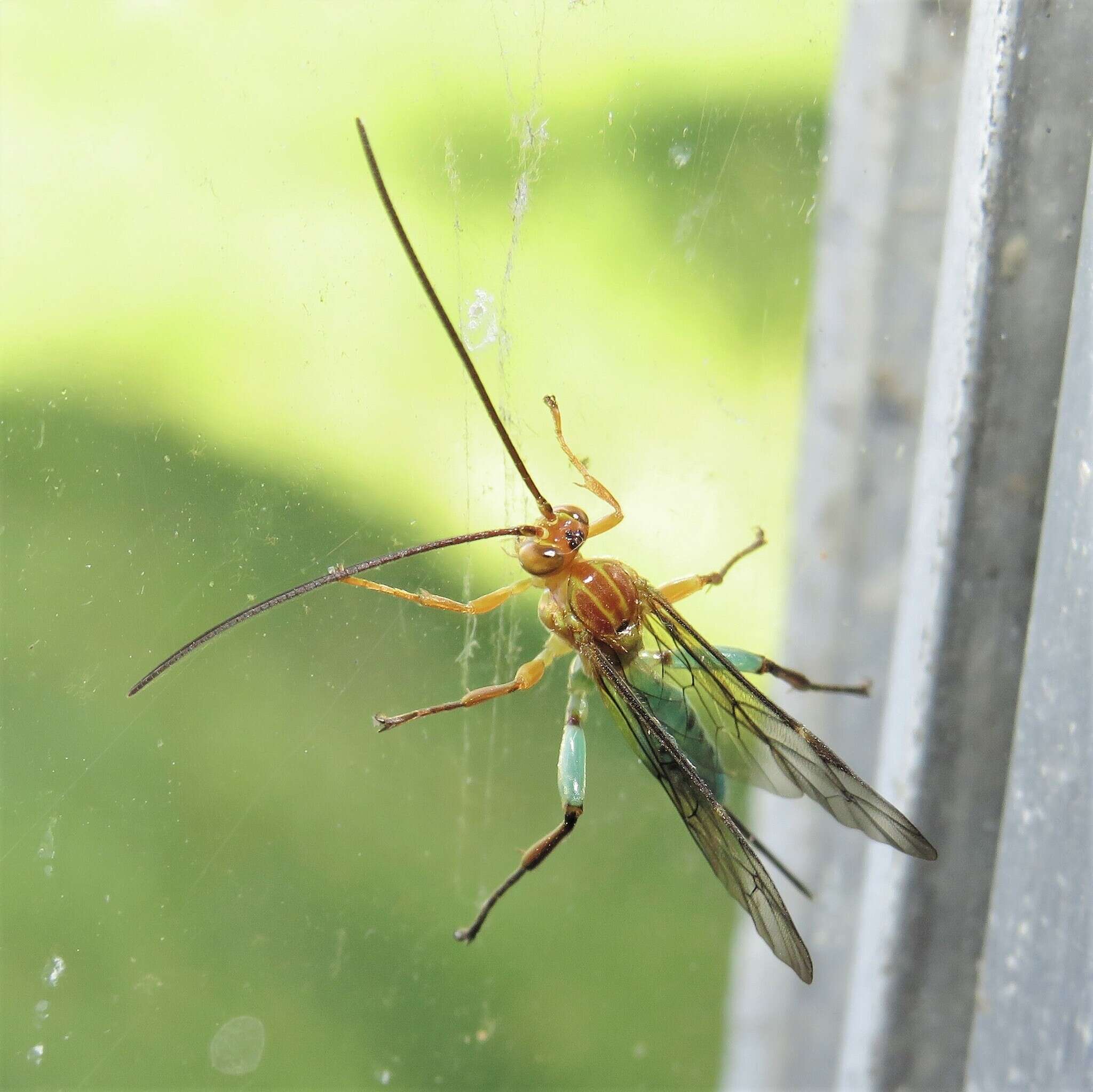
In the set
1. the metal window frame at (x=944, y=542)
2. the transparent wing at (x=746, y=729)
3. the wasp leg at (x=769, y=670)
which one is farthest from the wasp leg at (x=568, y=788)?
the metal window frame at (x=944, y=542)

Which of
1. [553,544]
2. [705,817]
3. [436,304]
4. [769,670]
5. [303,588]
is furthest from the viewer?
[769,670]

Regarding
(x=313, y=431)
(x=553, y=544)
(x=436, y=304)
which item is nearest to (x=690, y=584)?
(x=553, y=544)

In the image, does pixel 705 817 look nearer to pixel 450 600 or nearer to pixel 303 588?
pixel 450 600

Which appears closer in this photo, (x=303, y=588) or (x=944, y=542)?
(x=303, y=588)

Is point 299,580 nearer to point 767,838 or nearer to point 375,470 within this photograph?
point 375,470

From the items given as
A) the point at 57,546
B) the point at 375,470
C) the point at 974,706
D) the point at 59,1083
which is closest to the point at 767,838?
the point at 974,706

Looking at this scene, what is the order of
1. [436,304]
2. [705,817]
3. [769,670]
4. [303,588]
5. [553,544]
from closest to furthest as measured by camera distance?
1. [436,304]
2. [303,588]
3. [705,817]
4. [553,544]
5. [769,670]
